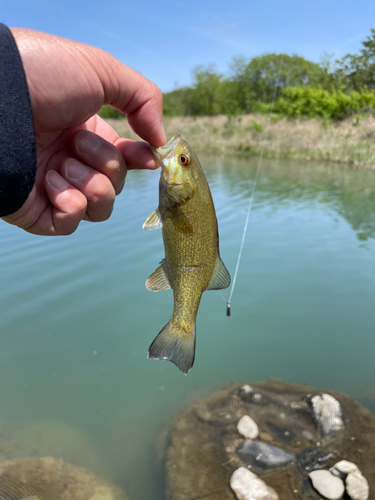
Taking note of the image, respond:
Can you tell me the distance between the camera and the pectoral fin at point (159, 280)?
7.07 feet

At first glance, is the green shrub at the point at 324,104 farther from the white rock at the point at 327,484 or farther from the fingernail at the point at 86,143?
the fingernail at the point at 86,143

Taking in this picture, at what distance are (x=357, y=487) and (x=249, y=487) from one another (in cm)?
105

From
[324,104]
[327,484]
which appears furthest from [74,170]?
[324,104]

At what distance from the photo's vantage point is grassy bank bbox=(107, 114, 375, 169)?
23.1 meters

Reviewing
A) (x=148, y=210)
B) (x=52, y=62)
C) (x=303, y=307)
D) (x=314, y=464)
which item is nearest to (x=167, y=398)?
(x=314, y=464)

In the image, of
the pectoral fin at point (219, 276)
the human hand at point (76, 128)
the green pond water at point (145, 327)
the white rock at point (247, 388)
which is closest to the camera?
the human hand at point (76, 128)

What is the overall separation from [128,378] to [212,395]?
141 centimetres

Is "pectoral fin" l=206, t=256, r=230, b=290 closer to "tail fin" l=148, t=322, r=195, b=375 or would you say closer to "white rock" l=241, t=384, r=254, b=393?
→ "tail fin" l=148, t=322, r=195, b=375

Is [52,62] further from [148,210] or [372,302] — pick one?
[148,210]

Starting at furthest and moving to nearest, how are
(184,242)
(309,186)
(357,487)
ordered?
1. (309,186)
2. (357,487)
3. (184,242)

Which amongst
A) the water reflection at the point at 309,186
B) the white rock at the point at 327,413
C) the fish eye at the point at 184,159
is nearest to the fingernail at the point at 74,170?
the fish eye at the point at 184,159

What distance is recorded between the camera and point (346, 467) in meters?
3.97

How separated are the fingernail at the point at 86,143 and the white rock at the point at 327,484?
384 centimetres

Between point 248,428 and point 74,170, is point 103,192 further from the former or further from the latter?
point 248,428
